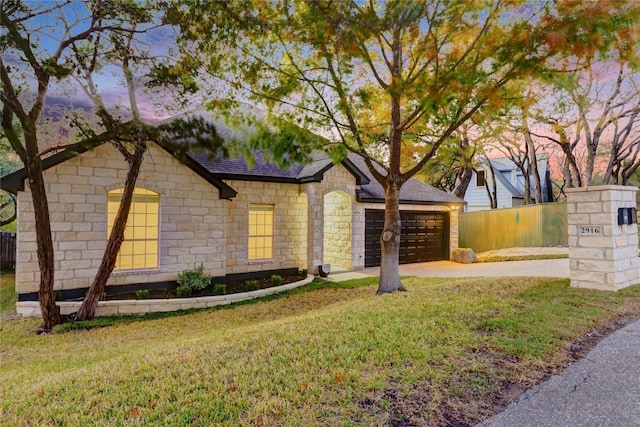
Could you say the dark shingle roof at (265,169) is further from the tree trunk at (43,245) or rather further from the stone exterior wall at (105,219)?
the tree trunk at (43,245)

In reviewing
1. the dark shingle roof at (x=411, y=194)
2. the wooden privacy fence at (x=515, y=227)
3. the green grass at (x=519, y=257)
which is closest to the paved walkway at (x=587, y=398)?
the dark shingle roof at (x=411, y=194)

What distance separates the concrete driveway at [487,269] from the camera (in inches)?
426

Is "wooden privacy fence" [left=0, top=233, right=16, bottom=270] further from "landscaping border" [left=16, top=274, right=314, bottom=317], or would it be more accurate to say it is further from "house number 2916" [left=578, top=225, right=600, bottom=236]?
"house number 2916" [left=578, top=225, right=600, bottom=236]

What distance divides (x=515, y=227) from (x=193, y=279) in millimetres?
15620

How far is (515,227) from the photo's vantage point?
17.5 meters

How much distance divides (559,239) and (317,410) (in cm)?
1775

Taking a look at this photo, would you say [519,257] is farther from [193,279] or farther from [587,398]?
[193,279]

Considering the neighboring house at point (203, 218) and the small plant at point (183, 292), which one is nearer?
the neighboring house at point (203, 218)

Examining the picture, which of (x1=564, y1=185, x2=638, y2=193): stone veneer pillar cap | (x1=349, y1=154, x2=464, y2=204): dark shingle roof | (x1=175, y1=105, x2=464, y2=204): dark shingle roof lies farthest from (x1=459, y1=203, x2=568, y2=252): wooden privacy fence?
(x1=564, y1=185, x2=638, y2=193): stone veneer pillar cap

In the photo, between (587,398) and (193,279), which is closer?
(587,398)

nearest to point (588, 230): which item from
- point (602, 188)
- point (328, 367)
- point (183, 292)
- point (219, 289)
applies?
point (602, 188)

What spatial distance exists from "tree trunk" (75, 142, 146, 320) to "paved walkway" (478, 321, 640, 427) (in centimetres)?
813

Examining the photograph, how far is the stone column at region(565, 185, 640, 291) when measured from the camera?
7.00 meters

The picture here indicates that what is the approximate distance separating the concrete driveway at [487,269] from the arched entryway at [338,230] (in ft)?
3.75
